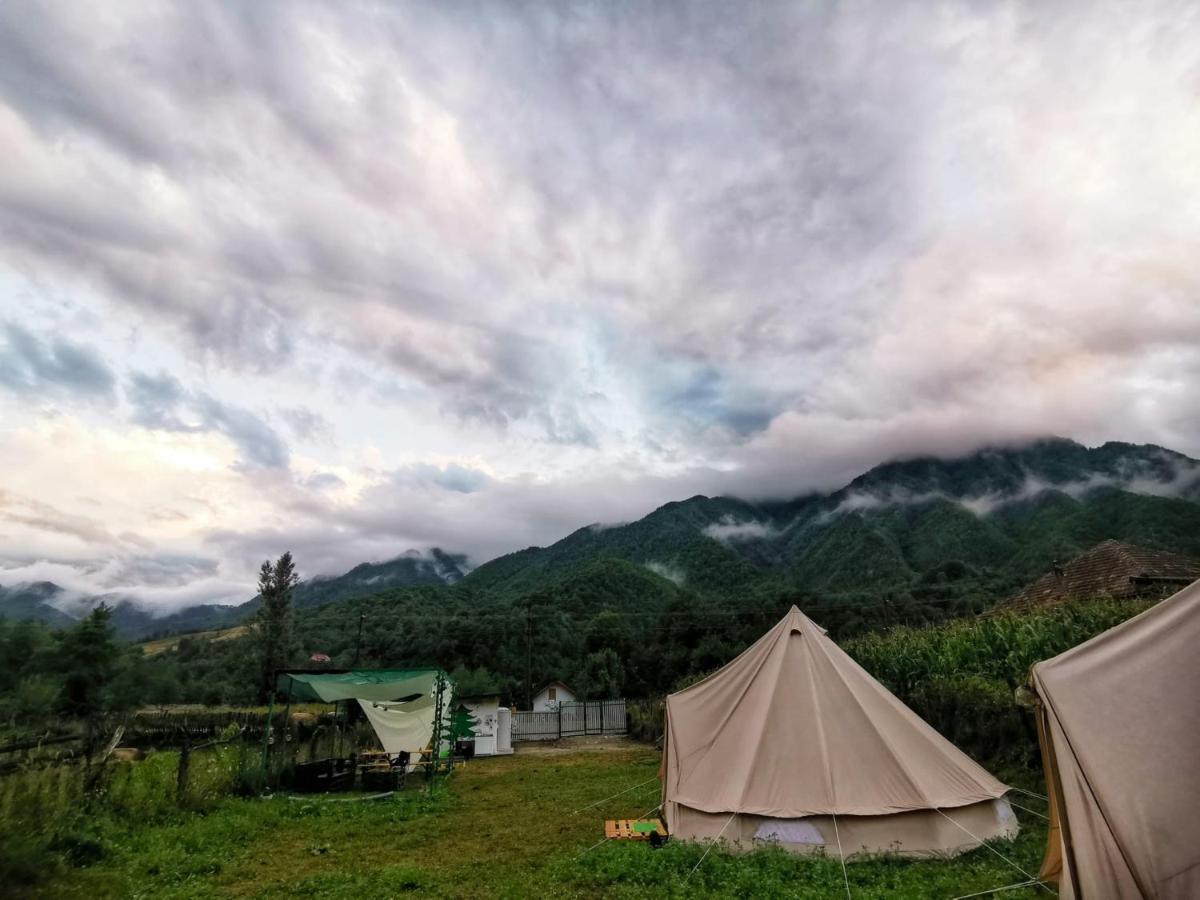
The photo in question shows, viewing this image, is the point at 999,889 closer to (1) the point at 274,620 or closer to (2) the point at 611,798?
(2) the point at 611,798

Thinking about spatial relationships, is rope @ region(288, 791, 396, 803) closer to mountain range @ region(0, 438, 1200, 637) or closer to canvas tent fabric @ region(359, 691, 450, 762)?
canvas tent fabric @ region(359, 691, 450, 762)

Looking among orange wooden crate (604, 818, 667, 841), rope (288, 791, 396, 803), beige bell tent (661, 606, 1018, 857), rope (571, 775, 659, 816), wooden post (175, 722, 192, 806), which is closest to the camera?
beige bell tent (661, 606, 1018, 857)

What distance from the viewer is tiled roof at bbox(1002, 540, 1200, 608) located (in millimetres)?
18641

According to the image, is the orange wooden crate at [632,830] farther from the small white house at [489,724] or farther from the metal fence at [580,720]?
the metal fence at [580,720]

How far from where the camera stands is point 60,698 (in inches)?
1444

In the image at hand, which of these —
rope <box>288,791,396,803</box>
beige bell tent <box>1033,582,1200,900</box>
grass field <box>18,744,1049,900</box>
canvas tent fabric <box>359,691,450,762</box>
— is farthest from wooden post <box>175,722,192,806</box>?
beige bell tent <box>1033,582,1200,900</box>

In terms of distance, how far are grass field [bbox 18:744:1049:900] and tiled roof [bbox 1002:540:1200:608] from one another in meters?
14.8

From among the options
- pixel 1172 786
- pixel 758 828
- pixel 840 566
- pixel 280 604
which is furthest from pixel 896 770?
pixel 840 566

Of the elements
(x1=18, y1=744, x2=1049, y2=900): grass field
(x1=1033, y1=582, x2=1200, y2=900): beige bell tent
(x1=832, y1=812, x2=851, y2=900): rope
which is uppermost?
(x1=1033, y1=582, x2=1200, y2=900): beige bell tent

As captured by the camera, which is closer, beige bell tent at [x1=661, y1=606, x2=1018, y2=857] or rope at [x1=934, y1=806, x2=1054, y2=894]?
rope at [x1=934, y1=806, x2=1054, y2=894]

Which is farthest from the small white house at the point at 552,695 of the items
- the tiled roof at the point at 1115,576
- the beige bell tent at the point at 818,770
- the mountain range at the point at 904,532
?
the beige bell tent at the point at 818,770

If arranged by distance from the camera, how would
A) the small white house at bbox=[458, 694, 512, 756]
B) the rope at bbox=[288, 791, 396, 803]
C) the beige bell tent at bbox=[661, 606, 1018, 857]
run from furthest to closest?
the small white house at bbox=[458, 694, 512, 756]
the rope at bbox=[288, 791, 396, 803]
the beige bell tent at bbox=[661, 606, 1018, 857]

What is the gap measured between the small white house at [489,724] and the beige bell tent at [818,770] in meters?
18.6

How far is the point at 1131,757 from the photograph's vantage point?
4090mm
